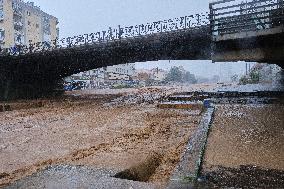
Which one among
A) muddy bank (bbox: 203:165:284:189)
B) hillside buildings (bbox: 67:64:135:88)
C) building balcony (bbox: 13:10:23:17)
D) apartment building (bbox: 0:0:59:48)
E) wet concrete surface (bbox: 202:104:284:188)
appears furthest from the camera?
hillside buildings (bbox: 67:64:135:88)

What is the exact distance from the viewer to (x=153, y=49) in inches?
1046

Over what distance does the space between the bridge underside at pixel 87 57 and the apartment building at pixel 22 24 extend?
57.9ft

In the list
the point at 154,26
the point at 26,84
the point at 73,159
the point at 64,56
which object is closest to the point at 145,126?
the point at 73,159

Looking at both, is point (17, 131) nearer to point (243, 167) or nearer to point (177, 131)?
point (177, 131)

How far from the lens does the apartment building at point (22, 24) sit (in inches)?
1955

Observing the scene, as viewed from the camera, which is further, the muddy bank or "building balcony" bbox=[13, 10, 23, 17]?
"building balcony" bbox=[13, 10, 23, 17]

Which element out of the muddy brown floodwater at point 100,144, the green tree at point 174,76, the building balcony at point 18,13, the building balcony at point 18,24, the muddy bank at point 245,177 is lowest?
the muddy brown floodwater at point 100,144

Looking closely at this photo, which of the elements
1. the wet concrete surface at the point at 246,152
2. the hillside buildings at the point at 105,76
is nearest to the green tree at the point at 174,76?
the hillside buildings at the point at 105,76

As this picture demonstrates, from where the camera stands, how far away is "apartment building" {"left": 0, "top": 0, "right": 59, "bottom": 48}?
163 ft

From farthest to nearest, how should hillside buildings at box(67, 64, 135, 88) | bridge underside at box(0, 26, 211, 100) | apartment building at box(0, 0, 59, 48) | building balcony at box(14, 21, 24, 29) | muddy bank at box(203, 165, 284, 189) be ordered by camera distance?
hillside buildings at box(67, 64, 135, 88) → building balcony at box(14, 21, 24, 29) → apartment building at box(0, 0, 59, 48) → bridge underside at box(0, 26, 211, 100) → muddy bank at box(203, 165, 284, 189)

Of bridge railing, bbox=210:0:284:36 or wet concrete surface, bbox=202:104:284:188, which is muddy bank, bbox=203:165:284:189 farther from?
bridge railing, bbox=210:0:284:36

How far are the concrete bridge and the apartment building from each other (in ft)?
57.6

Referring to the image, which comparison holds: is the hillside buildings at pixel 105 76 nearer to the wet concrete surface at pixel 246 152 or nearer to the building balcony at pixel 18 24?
the building balcony at pixel 18 24

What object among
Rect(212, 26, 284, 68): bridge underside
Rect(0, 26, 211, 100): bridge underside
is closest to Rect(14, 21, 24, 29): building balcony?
Rect(0, 26, 211, 100): bridge underside
